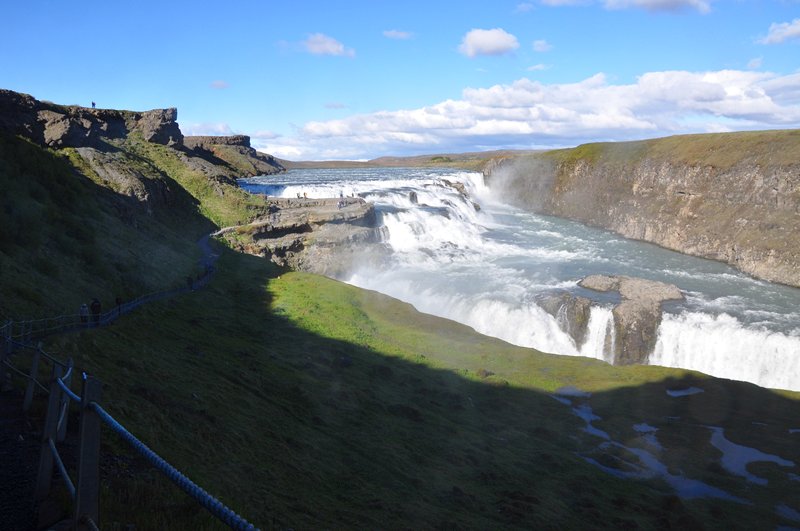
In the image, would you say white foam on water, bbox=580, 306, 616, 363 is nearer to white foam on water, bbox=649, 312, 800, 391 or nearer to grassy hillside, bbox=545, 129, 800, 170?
white foam on water, bbox=649, 312, 800, 391

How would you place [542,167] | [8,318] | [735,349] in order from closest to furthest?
[8,318] → [735,349] → [542,167]

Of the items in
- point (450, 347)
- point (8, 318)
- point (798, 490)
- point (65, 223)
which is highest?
point (65, 223)

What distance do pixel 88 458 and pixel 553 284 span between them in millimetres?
48025

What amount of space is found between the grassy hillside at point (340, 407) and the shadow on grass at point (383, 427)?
8 centimetres

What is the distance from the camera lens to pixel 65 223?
31.4m

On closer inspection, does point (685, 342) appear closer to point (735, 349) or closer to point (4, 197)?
point (735, 349)

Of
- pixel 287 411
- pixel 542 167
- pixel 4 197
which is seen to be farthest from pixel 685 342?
pixel 542 167

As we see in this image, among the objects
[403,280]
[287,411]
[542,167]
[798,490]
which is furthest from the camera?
[542,167]

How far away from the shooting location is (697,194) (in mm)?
76500

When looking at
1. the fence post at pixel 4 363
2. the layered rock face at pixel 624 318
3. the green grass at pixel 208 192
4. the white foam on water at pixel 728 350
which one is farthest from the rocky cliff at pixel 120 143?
the white foam on water at pixel 728 350

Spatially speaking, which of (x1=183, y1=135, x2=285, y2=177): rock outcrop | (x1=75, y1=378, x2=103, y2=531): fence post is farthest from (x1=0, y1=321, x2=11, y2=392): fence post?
A: (x1=183, y1=135, x2=285, y2=177): rock outcrop

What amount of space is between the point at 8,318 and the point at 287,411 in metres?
9.40

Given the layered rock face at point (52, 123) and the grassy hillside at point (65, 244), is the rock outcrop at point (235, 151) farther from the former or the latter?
the grassy hillside at point (65, 244)

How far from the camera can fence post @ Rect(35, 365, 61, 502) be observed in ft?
22.7
